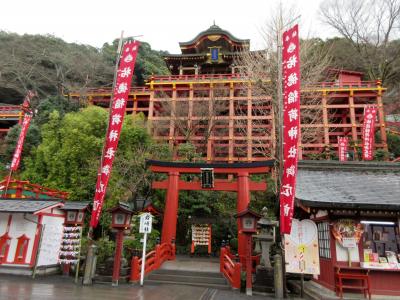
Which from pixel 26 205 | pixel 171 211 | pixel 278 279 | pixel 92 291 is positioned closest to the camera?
pixel 92 291

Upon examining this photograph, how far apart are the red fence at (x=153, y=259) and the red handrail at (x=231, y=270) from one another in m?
2.45

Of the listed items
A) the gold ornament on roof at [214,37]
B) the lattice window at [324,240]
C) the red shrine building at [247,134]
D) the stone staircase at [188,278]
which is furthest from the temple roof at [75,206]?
the gold ornament on roof at [214,37]

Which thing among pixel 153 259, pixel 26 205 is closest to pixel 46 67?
pixel 26 205

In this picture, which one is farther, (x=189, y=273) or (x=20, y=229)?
(x=189, y=273)

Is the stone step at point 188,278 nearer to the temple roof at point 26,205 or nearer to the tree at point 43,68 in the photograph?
the temple roof at point 26,205

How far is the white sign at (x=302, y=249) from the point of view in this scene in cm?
704

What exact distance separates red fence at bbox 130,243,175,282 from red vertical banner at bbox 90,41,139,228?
188cm

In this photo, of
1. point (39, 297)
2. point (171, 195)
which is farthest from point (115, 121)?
point (171, 195)

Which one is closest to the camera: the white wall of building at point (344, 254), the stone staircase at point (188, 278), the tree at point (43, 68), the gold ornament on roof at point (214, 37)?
the white wall of building at point (344, 254)

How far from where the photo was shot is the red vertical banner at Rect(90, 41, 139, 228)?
8.37 meters

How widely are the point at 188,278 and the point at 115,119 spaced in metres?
5.80

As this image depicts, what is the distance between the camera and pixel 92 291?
7.14 m

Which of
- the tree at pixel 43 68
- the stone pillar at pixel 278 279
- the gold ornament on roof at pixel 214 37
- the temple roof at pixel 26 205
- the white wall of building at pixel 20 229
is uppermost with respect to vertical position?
the gold ornament on roof at pixel 214 37

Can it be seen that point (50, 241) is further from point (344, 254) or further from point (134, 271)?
point (344, 254)
